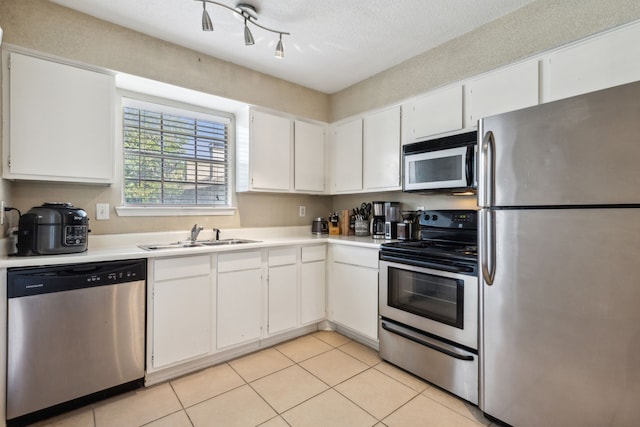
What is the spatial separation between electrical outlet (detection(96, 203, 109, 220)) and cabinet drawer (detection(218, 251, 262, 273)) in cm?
95

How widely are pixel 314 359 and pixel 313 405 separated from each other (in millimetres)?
584

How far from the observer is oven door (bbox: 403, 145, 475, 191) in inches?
85.7

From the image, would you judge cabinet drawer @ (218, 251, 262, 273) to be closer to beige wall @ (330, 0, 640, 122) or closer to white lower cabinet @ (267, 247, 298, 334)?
white lower cabinet @ (267, 247, 298, 334)

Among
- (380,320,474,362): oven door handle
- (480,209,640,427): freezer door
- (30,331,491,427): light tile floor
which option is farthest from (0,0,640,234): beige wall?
(30,331,491,427): light tile floor

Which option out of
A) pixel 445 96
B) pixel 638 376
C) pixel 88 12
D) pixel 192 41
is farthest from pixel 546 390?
pixel 88 12

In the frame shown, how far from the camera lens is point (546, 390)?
4.84 ft

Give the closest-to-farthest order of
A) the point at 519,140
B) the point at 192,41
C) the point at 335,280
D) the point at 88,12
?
the point at 519,140
the point at 88,12
the point at 192,41
the point at 335,280

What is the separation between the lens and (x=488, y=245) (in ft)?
5.49

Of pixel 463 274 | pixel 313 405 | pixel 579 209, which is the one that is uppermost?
pixel 579 209

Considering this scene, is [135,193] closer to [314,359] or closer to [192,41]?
[192,41]

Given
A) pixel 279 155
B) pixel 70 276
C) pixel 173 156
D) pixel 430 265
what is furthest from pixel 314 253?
pixel 70 276

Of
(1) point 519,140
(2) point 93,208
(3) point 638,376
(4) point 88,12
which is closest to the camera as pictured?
(3) point 638,376

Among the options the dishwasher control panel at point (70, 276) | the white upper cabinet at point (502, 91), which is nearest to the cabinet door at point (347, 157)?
the white upper cabinet at point (502, 91)

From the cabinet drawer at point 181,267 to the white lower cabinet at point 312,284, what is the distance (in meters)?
0.91
